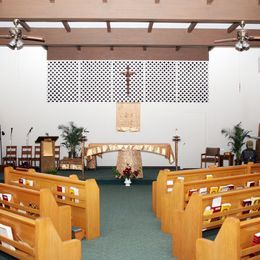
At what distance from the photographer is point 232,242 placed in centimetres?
252

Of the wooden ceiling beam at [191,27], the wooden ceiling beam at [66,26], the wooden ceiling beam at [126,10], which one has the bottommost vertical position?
the wooden ceiling beam at [126,10]

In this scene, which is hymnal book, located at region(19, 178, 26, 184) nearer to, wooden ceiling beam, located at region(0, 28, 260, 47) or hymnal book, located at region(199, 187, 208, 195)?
hymnal book, located at region(199, 187, 208, 195)

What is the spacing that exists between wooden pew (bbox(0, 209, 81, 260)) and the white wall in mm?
8181

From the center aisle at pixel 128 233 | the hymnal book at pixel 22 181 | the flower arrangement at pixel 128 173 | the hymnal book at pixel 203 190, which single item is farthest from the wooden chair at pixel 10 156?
the hymnal book at pixel 203 190

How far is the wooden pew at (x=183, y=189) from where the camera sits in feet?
13.9

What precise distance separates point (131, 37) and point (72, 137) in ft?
10.5

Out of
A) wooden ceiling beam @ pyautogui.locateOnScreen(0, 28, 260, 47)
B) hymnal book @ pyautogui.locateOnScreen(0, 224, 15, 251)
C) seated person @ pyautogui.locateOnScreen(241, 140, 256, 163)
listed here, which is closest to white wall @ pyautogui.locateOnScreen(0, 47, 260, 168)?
seated person @ pyautogui.locateOnScreen(241, 140, 256, 163)

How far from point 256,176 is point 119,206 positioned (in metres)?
2.28

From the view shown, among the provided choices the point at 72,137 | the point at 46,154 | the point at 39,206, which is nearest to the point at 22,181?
the point at 39,206

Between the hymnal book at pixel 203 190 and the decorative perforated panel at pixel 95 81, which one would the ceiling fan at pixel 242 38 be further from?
the decorative perforated panel at pixel 95 81

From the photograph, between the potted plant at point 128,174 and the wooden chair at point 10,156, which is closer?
the potted plant at point 128,174

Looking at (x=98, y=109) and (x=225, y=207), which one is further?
(x=98, y=109)

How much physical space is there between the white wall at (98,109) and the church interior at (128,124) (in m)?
0.03

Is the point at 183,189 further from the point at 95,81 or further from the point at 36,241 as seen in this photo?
the point at 95,81
